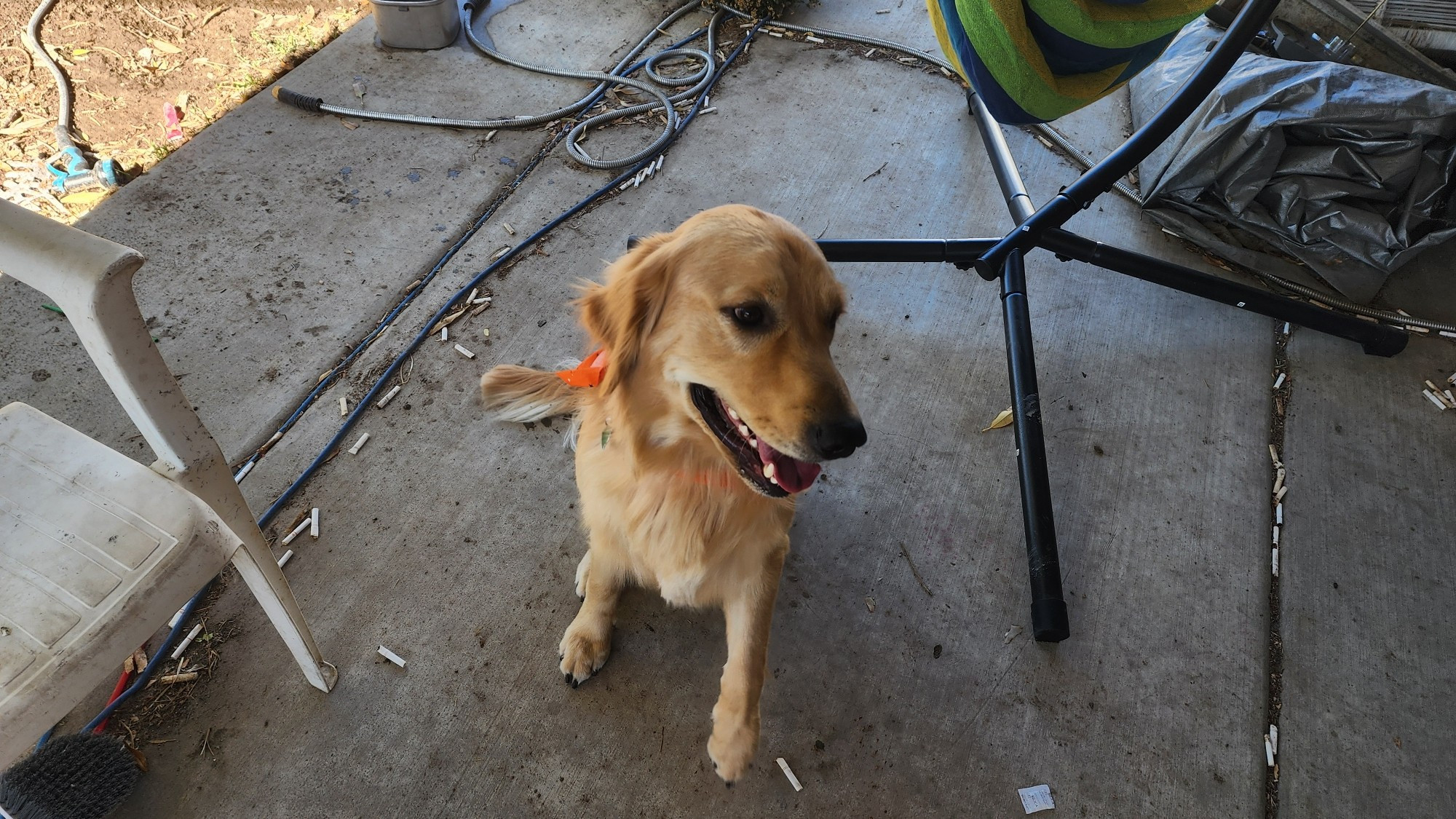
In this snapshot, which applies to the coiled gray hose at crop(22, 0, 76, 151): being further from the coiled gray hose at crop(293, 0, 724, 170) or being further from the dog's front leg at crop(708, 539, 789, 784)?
the dog's front leg at crop(708, 539, 789, 784)

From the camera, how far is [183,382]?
234 centimetres

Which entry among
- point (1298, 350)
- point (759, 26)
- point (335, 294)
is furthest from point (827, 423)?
point (759, 26)

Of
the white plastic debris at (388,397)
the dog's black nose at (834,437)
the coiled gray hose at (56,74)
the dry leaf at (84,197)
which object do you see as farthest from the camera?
the coiled gray hose at (56,74)

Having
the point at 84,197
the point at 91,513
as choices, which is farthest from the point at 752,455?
the point at 84,197

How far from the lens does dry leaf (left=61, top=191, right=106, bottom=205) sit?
2854 millimetres

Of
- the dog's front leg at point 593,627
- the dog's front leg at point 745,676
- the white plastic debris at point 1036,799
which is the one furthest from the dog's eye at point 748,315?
the white plastic debris at point 1036,799

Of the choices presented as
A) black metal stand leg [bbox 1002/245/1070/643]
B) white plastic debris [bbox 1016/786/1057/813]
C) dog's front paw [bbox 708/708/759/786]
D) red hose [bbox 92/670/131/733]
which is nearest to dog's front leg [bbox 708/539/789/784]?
dog's front paw [bbox 708/708/759/786]

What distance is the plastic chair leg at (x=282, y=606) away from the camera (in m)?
1.40

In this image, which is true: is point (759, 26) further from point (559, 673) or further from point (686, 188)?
point (559, 673)

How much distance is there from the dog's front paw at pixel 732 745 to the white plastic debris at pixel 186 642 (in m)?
1.28

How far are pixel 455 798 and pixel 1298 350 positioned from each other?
3143 mm

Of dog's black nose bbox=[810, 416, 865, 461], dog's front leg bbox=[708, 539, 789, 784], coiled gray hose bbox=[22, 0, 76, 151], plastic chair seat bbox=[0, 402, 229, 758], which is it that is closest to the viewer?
plastic chair seat bbox=[0, 402, 229, 758]

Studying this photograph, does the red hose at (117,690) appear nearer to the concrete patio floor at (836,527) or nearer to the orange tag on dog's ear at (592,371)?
the concrete patio floor at (836,527)

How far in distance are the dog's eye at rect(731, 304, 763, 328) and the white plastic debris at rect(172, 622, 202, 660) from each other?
154 cm
